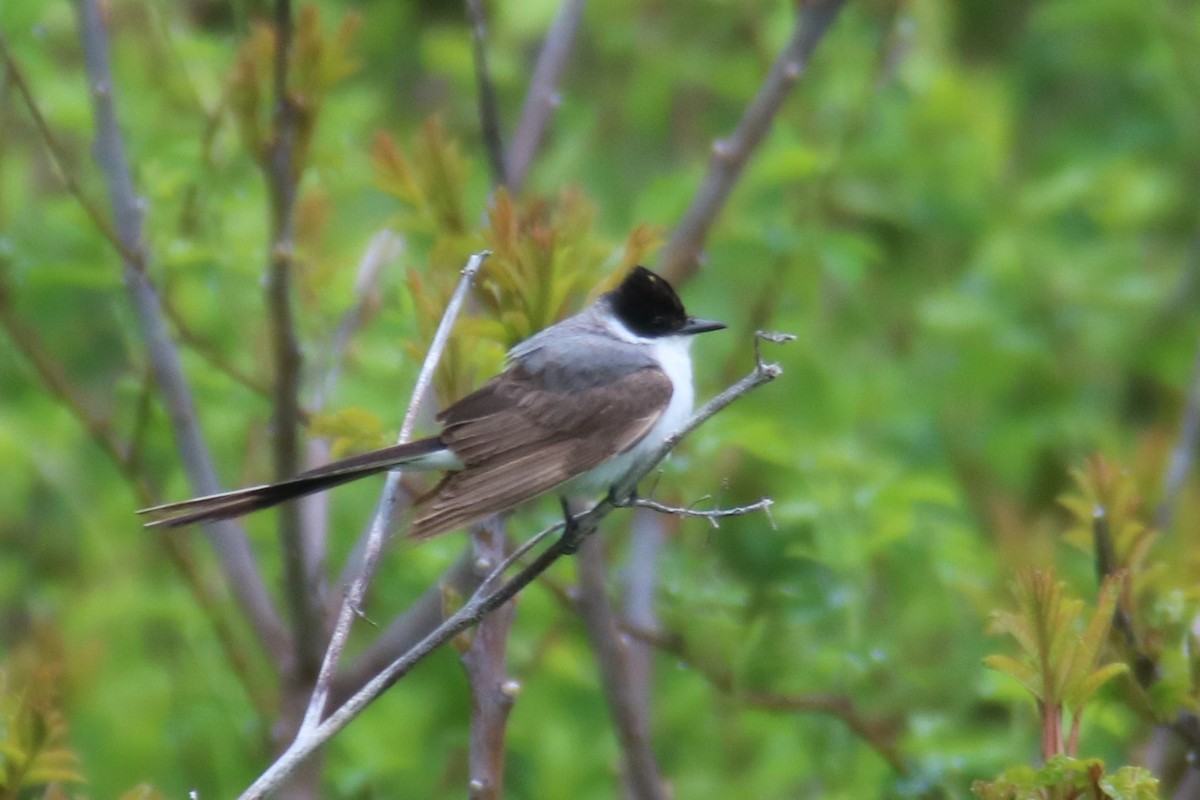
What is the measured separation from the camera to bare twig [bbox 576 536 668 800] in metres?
2.93

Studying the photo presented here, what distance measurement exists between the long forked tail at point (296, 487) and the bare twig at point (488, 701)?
36 centimetres

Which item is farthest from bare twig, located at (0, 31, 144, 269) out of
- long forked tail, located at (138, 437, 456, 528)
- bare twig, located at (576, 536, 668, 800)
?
bare twig, located at (576, 536, 668, 800)

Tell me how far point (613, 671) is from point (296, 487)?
701 mm

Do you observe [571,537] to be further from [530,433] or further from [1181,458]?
[1181,458]

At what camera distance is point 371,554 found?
2252 millimetres

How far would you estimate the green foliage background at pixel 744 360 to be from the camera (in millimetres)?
3717

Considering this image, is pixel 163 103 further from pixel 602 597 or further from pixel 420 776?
pixel 602 597

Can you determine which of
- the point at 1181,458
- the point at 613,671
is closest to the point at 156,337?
the point at 613,671

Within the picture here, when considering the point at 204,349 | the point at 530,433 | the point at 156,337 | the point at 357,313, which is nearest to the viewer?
the point at 530,433

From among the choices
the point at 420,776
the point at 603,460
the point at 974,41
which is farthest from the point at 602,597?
the point at 974,41

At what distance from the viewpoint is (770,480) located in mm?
4996

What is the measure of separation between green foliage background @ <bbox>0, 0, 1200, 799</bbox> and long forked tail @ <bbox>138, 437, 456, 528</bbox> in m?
0.23

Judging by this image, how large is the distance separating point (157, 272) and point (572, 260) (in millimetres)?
1347

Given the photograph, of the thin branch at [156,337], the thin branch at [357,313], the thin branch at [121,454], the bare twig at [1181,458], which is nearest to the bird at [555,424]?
the thin branch at [121,454]
